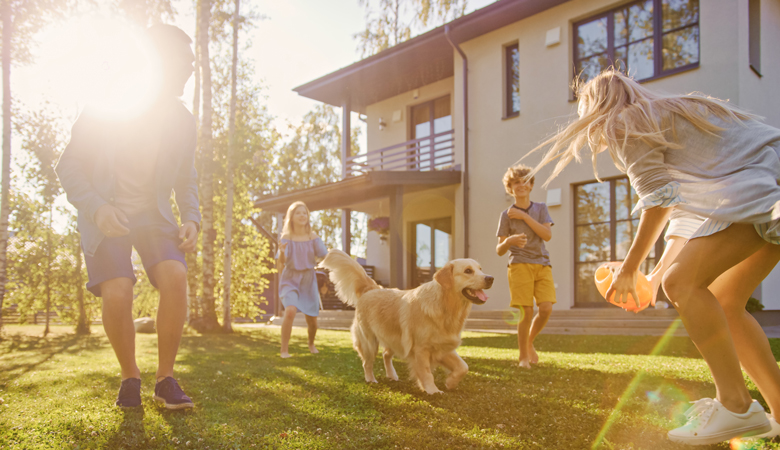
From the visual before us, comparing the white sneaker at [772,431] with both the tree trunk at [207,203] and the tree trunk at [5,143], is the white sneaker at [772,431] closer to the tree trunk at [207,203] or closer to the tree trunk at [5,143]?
the tree trunk at [207,203]

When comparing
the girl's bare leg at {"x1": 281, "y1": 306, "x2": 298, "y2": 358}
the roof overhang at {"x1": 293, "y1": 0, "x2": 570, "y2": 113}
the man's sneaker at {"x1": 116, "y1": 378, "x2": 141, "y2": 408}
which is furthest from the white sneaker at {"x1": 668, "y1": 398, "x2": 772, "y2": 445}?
the roof overhang at {"x1": 293, "y1": 0, "x2": 570, "y2": 113}

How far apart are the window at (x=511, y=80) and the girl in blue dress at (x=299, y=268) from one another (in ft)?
24.1

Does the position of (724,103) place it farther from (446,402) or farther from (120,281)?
(120,281)

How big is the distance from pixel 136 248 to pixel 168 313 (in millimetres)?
404

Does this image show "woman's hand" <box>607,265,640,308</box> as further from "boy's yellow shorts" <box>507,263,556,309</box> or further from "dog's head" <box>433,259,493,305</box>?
"boy's yellow shorts" <box>507,263,556,309</box>

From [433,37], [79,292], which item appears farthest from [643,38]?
[79,292]

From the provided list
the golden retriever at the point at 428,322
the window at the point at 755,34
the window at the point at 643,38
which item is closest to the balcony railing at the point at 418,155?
the window at the point at 643,38

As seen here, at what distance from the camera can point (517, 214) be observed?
4664 millimetres

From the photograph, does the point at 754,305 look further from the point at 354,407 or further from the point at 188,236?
the point at 188,236

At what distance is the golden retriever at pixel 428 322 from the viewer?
11.8ft

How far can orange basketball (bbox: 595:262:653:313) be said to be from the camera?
216 centimetres

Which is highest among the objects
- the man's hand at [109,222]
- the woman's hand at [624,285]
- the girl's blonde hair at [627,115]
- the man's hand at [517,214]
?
the girl's blonde hair at [627,115]

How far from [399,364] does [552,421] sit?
2.75m

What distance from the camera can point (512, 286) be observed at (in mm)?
4762
